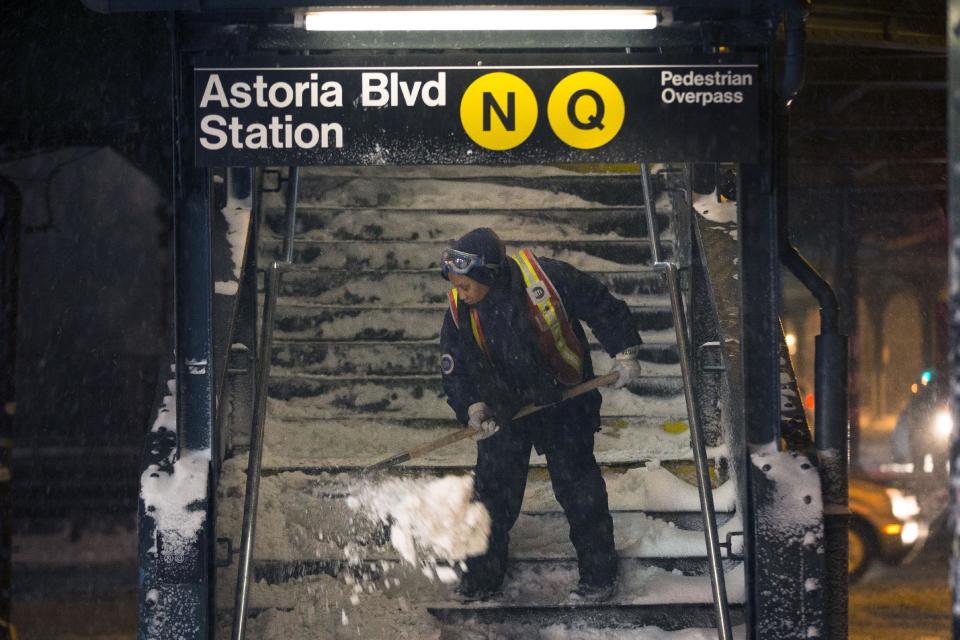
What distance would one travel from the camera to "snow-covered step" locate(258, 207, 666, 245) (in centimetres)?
813

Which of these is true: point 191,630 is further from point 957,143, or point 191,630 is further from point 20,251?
point 20,251

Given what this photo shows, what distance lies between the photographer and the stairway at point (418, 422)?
572 centimetres

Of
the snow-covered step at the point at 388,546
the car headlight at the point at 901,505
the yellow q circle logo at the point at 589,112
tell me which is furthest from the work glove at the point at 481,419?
the car headlight at the point at 901,505

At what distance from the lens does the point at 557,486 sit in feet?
19.1

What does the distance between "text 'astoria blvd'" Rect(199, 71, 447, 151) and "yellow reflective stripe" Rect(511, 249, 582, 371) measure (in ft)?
4.36

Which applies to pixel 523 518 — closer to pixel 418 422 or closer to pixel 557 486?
pixel 557 486

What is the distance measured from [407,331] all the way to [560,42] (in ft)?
10.5

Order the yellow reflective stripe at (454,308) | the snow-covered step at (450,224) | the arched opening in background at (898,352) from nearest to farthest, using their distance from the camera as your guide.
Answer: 1. the yellow reflective stripe at (454,308)
2. the snow-covered step at (450,224)
3. the arched opening in background at (898,352)

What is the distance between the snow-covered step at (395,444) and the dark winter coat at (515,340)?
3.14 feet

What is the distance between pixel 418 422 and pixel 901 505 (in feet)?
17.0

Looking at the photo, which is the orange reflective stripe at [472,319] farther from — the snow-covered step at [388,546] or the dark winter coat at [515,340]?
the snow-covered step at [388,546]

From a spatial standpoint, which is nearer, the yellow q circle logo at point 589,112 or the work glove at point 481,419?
the yellow q circle logo at point 589,112

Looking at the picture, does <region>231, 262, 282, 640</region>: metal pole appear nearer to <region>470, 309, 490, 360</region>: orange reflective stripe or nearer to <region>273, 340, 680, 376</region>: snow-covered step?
<region>470, 309, 490, 360</region>: orange reflective stripe

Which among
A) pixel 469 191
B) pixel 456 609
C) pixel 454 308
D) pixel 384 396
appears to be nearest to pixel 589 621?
pixel 456 609
